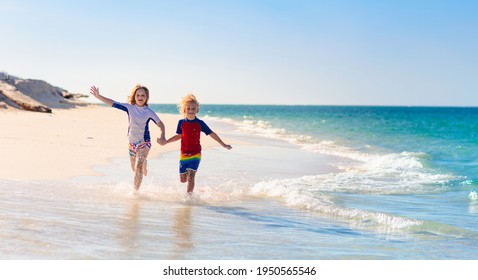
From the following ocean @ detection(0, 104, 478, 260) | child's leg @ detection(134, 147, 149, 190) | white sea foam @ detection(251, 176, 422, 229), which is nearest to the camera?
ocean @ detection(0, 104, 478, 260)

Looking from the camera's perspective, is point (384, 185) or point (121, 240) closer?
point (121, 240)

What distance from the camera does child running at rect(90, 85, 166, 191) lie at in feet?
26.8

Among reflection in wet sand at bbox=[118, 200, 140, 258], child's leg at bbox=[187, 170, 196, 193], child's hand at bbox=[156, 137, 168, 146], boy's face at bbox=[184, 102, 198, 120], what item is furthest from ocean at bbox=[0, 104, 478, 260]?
boy's face at bbox=[184, 102, 198, 120]

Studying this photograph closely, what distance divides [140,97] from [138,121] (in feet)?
1.20

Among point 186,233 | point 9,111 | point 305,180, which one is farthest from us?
point 9,111

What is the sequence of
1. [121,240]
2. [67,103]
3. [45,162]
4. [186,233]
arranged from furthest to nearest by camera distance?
[67,103]
[45,162]
[186,233]
[121,240]

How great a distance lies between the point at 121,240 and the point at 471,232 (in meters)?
4.51

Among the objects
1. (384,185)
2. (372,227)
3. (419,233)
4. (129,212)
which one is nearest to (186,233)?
(129,212)

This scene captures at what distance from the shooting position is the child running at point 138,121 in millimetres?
8172

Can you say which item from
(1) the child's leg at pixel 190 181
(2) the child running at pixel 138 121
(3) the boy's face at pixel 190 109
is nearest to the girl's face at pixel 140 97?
(2) the child running at pixel 138 121

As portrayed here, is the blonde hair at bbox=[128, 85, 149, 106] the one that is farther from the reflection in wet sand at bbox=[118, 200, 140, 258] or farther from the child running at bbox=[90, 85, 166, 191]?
the reflection in wet sand at bbox=[118, 200, 140, 258]

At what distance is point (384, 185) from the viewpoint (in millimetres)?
11383

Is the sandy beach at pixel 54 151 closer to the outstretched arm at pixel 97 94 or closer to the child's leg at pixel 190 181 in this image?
the outstretched arm at pixel 97 94
